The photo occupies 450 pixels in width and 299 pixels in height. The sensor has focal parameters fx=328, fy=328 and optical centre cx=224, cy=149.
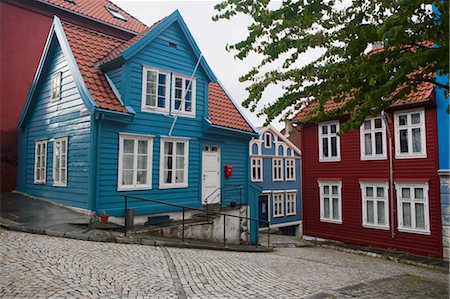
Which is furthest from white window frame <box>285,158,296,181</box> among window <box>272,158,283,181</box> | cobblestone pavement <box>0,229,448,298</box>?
cobblestone pavement <box>0,229,448,298</box>

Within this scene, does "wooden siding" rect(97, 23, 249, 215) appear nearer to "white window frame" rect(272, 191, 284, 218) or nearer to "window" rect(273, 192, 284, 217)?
"white window frame" rect(272, 191, 284, 218)

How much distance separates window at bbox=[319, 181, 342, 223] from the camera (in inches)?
691

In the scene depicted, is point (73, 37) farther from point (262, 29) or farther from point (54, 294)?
point (54, 294)

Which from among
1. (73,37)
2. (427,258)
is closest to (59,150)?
(73,37)

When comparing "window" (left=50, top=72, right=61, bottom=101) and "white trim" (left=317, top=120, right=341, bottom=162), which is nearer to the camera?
"window" (left=50, top=72, right=61, bottom=101)

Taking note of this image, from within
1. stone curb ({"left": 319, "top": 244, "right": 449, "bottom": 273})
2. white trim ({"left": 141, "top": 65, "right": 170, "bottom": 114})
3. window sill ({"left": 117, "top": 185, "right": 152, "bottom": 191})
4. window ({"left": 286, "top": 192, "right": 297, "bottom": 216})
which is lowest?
stone curb ({"left": 319, "top": 244, "right": 449, "bottom": 273})

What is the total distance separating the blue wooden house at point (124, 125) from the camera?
1090 centimetres

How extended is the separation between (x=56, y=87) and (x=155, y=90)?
13.1ft

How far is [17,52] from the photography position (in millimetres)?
16609

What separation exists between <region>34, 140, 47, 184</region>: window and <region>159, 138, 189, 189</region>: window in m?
4.93

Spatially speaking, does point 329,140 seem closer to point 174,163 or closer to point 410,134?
point 410,134

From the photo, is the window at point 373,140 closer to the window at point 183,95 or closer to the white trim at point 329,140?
the white trim at point 329,140

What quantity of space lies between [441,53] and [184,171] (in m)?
9.96

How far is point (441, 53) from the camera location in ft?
15.3
